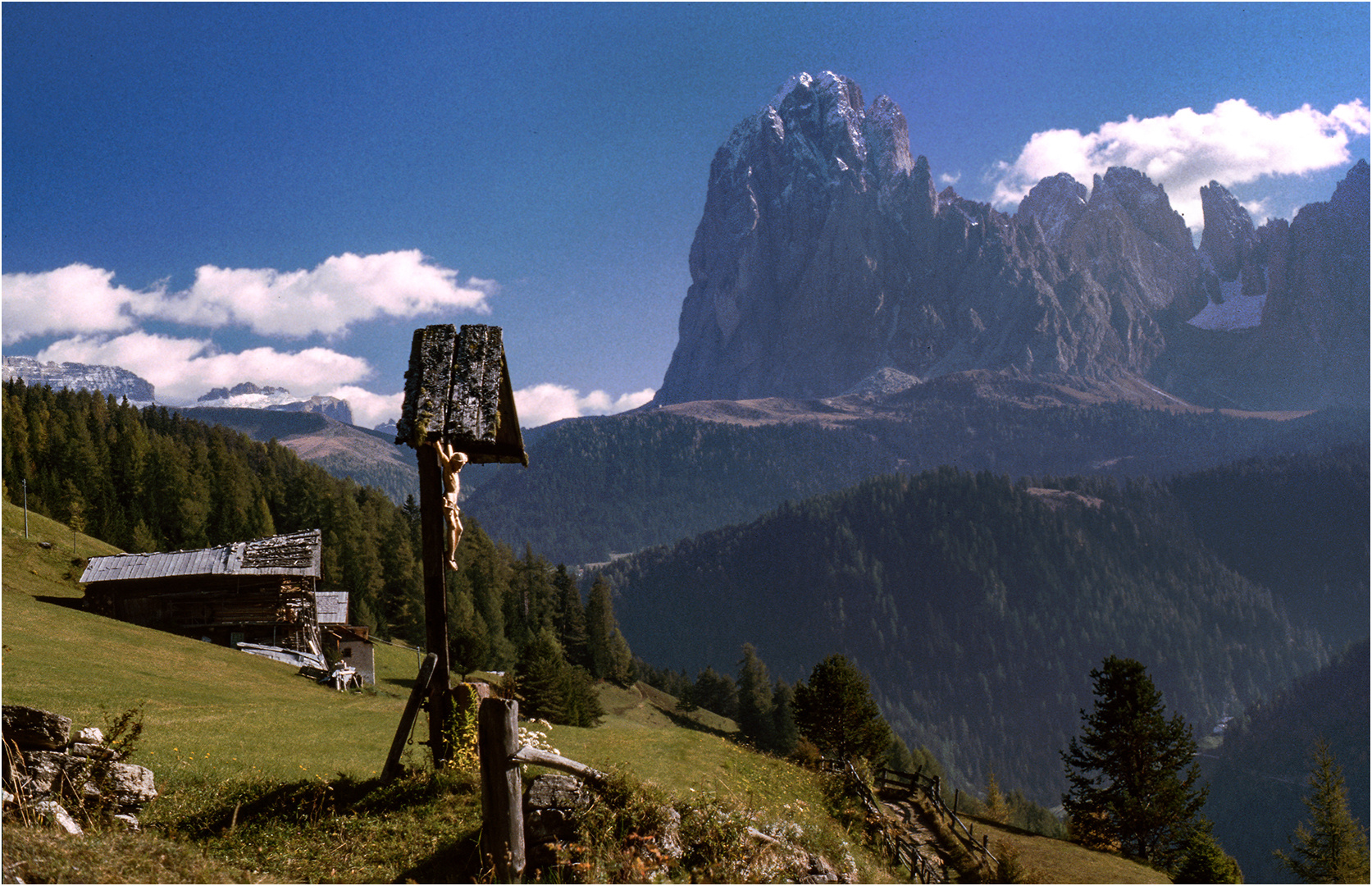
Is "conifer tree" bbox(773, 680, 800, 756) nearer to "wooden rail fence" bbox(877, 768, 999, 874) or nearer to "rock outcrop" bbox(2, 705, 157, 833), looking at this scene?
"wooden rail fence" bbox(877, 768, 999, 874)

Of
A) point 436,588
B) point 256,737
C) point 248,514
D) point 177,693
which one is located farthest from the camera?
point 248,514

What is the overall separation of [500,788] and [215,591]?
170 ft

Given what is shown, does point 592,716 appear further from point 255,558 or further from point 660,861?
point 660,861

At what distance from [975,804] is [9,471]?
127959 millimetres

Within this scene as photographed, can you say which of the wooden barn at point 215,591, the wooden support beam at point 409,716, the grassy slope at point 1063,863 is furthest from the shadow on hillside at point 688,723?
the wooden support beam at point 409,716

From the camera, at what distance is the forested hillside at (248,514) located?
96750mm

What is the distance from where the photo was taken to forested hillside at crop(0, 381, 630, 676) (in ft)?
317

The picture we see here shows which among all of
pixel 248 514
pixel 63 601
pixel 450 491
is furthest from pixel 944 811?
pixel 248 514

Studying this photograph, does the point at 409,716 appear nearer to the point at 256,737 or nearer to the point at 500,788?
the point at 500,788

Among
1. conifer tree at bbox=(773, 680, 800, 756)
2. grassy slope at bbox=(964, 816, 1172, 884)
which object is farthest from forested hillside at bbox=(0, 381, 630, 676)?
grassy slope at bbox=(964, 816, 1172, 884)

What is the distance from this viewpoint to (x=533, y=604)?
118 meters

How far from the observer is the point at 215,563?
2116 inches

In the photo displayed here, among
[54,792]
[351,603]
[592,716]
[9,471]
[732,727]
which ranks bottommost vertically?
[732,727]

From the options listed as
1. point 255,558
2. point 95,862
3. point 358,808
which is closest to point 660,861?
point 358,808
